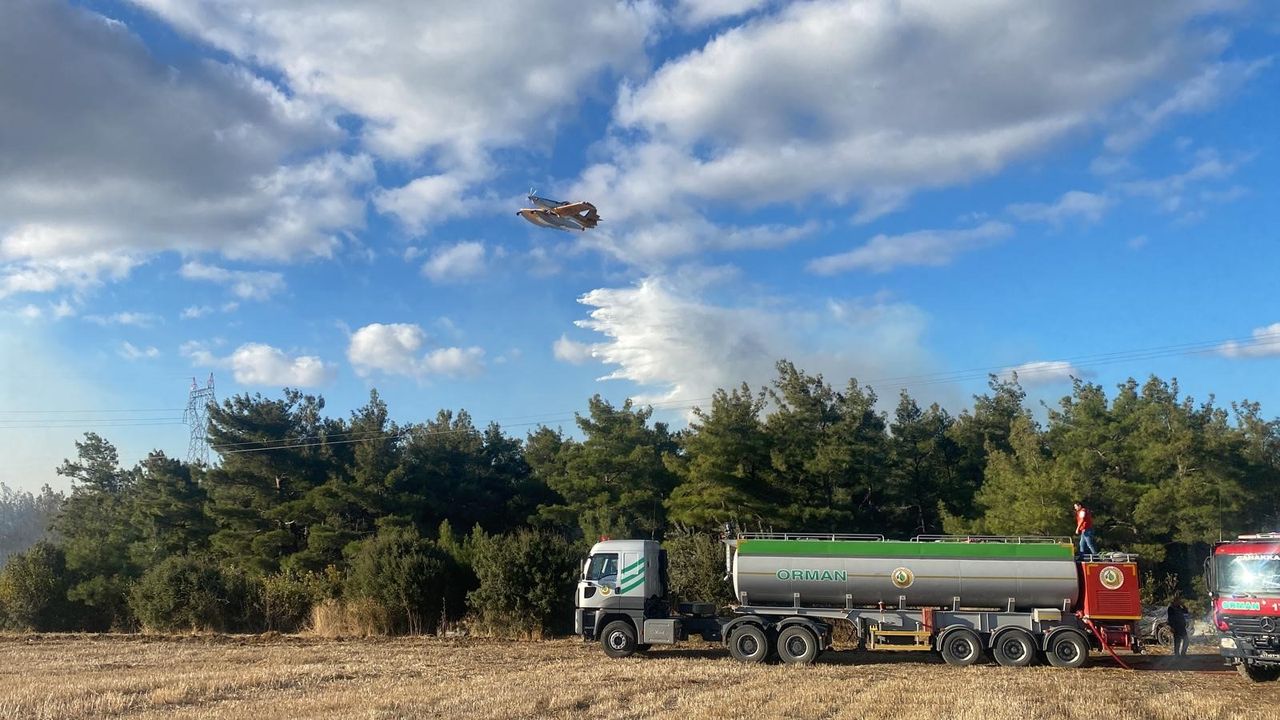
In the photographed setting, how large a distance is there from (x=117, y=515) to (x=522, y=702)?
158 feet

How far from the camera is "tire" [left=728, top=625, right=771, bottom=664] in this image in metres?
21.7

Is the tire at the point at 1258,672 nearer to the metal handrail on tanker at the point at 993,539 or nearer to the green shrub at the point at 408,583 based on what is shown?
the metal handrail on tanker at the point at 993,539

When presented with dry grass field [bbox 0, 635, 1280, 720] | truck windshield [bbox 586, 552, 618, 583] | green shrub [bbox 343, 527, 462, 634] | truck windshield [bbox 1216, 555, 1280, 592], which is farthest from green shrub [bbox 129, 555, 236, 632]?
truck windshield [bbox 1216, 555, 1280, 592]

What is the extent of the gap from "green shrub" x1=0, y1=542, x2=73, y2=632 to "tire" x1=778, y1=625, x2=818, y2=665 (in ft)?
115

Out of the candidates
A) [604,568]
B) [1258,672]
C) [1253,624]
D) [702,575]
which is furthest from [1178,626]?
[604,568]

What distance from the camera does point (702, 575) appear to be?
28.6 metres

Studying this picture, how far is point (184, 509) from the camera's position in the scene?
1924 inches

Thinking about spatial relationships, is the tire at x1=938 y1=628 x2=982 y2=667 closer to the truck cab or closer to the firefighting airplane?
the truck cab

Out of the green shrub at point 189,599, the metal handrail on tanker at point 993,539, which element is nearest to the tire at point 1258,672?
the metal handrail on tanker at point 993,539

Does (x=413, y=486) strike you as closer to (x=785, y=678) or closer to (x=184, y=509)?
(x=184, y=509)

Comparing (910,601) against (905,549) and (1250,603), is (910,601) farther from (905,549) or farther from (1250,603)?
(1250,603)

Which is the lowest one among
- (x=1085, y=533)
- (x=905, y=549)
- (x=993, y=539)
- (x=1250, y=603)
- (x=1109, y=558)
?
(x=1250, y=603)

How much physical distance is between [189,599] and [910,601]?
87.1ft

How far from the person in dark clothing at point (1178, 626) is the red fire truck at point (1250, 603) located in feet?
11.1
